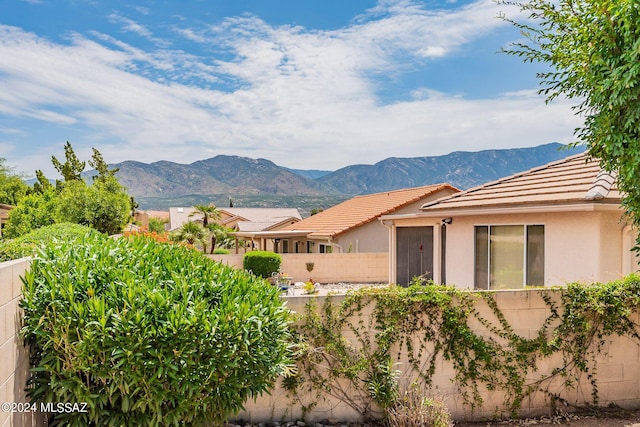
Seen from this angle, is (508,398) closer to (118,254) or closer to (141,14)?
(118,254)

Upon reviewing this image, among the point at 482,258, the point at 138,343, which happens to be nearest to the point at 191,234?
the point at 482,258

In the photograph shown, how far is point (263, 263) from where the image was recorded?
81.5 ft

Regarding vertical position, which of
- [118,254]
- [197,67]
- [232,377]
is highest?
[197,67]

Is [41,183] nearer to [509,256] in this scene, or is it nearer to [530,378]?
[509,256]

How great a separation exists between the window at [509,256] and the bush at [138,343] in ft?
24.1


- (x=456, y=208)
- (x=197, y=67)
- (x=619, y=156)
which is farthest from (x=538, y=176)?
(x=197, y=67)

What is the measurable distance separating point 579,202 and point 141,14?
18.0 metres

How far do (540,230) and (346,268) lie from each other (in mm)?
16363

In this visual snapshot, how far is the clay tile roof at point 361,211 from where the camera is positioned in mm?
28172

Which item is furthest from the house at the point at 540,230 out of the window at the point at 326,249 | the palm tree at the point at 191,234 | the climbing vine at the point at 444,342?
the palm tree at the point at 191,234

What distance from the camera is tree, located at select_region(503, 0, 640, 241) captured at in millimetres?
5293

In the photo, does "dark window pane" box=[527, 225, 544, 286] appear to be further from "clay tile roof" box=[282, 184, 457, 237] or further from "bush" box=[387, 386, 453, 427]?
"clay tile roof" box=[282, 184, 457, 237]

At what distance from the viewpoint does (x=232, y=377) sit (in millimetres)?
4434

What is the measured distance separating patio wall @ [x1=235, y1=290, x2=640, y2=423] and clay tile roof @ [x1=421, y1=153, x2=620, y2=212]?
2832mm
